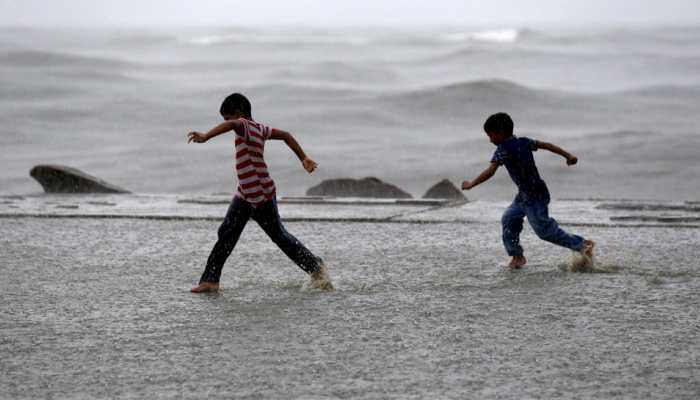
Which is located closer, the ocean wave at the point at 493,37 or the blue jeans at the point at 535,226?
the blue jeans at the point at 535,226

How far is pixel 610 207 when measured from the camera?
10.6 meters

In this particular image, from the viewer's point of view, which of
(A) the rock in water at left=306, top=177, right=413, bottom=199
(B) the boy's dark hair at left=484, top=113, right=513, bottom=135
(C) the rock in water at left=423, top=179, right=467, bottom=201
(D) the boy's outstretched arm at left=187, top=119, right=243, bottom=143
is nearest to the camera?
(D) the boy's outstretched arm at left=187, top=119, right=243, bottom=143

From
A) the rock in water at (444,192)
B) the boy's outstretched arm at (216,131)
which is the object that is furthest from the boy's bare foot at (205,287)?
the rock in water at (444,192)

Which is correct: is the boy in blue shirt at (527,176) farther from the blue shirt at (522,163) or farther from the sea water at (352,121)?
the sea water at (352,121)

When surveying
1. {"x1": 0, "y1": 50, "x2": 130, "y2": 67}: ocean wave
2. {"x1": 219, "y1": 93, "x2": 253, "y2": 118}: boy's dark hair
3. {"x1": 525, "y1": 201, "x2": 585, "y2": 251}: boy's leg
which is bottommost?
{"x1": 525, "y1": 201, "x2": 585, "y2": 251}: boy's leg

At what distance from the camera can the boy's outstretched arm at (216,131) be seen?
19.0 feet

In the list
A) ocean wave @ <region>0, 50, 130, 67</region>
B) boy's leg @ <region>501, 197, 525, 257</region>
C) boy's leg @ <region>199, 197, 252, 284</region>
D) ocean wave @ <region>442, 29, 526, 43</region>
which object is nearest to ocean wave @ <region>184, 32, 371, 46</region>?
ocean wave @ <region>442, 29, 526, 43</region>

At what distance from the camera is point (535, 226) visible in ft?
23.4

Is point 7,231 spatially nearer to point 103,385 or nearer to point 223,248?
point 223,248

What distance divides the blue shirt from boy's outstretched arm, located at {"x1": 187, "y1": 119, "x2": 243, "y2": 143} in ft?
5.63

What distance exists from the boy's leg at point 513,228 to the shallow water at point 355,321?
0.50ft

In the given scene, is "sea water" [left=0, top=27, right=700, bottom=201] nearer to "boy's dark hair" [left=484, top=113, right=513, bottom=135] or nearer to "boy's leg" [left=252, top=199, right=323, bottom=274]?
"boy's dark hair" [left=484, top=113, right=513, bottom=135]

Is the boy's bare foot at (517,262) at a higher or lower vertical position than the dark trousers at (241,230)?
lower

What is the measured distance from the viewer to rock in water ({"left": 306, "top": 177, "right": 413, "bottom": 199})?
12664mm
